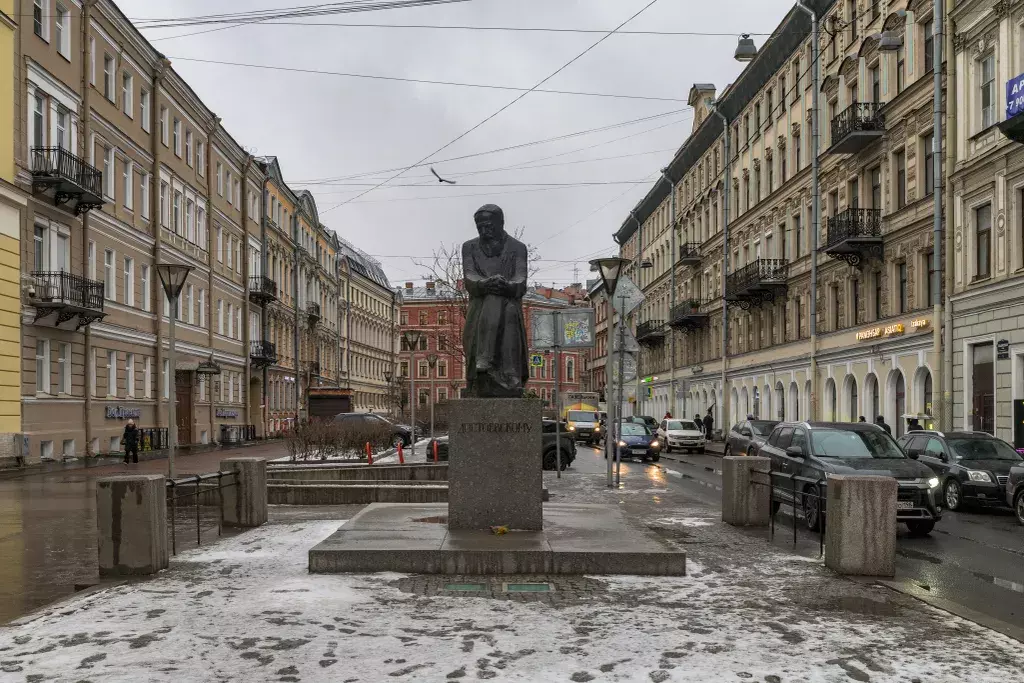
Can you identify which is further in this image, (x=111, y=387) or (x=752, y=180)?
(x=752, y=180)

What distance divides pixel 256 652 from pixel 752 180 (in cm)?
4671

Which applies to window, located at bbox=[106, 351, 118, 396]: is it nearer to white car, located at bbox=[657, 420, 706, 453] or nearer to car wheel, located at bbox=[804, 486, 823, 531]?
white car, located at bbox=[657, 420, 706, 453]

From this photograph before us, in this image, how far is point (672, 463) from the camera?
34062 millimetres

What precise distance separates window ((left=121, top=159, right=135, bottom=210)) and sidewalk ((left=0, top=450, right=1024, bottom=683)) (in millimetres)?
30117

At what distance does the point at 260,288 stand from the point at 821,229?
31883 mm

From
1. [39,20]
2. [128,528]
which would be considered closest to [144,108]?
[39,20]

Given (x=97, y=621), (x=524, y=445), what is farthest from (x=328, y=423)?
(x=97, y=621)

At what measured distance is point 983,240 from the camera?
27.6 meters

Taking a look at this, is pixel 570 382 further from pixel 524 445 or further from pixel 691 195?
pixel 524 445

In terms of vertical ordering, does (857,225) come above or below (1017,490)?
above

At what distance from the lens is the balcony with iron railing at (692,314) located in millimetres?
58438

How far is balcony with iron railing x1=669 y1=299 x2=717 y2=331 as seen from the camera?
192ft

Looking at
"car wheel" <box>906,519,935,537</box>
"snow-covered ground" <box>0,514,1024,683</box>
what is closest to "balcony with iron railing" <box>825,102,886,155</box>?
"car wheel" <box>906,519,935,537</box>

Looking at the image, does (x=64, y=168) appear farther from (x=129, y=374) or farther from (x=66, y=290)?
(x=129, y=374)
